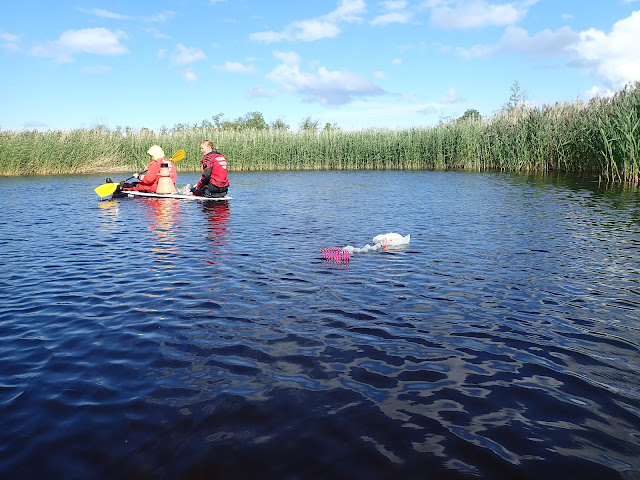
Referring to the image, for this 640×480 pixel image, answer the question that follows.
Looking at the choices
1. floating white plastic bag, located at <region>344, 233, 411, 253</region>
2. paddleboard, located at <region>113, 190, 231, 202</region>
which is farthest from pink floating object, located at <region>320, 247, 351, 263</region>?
paddleboard, located at <region>113, 190, 231, 202</region>

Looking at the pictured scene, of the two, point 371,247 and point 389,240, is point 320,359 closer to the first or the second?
point 371,247

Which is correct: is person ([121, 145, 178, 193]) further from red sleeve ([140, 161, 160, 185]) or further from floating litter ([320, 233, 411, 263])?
floating litter ([320, 233, 411, 263])

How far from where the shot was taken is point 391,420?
3.29 m

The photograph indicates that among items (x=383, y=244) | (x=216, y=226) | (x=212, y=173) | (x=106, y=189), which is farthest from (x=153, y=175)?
(x=383, y=244)

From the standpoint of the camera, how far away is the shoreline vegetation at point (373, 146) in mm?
24125

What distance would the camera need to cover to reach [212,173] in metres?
15.5

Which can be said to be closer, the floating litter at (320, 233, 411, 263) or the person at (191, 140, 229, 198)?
the floating litter at (320, 233, 411, 263)

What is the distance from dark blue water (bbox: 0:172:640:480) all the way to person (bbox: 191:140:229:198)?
6.32 metres

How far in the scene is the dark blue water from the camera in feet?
9.71

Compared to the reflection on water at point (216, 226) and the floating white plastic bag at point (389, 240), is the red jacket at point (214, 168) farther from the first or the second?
the floating white plastic bag at point (389, 240)

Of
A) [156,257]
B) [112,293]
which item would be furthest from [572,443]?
[156,257]

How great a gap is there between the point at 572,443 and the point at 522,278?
12.7ft

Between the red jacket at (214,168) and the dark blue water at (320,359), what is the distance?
6295 millimetres

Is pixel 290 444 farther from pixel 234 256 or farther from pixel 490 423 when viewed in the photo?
pixel 234 256
